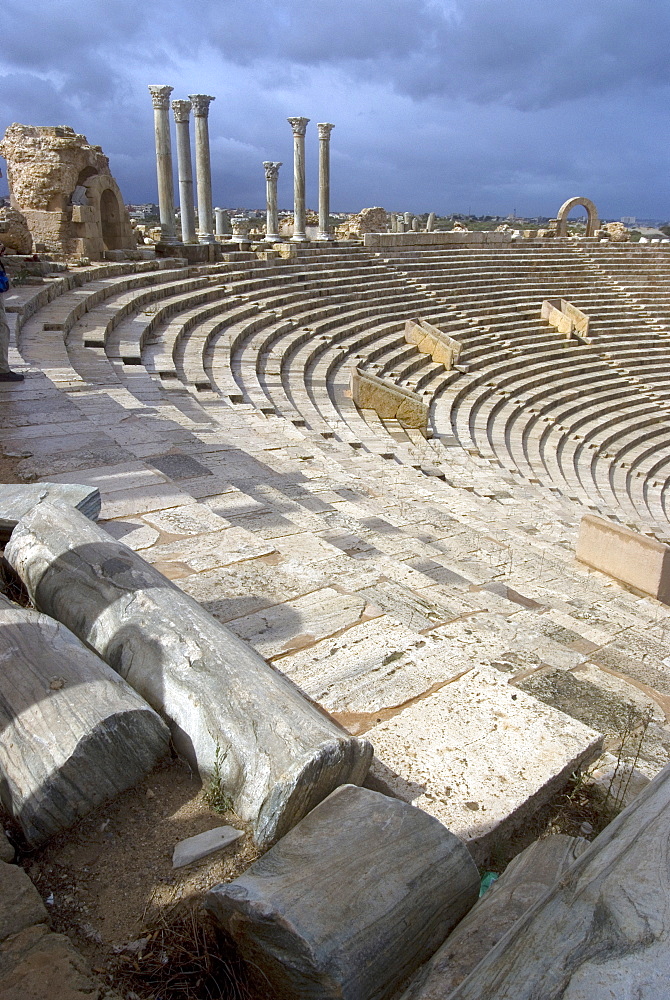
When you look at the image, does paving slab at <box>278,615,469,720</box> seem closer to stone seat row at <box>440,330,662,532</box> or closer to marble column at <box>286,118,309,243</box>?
stone seat row at <box>440,330,662,532</box>

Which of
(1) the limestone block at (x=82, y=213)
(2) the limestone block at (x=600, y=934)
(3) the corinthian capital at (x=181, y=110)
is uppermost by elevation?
(3) the corinthian capital at (x=181, y=110)

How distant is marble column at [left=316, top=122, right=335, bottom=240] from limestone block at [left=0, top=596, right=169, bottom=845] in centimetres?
2224

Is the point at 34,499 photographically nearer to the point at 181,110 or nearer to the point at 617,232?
the point at 181,110

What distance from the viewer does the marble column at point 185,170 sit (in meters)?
19.6

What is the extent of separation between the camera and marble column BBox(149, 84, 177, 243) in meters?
18.4

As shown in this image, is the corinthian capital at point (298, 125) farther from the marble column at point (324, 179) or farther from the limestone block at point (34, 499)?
the limestone block at point (34, 499)

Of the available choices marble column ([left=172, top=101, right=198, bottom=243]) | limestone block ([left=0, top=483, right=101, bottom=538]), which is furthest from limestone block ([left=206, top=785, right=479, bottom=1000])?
marble column ([left=172, top=101, right=198, bottom=243])

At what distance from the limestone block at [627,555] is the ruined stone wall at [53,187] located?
1481 cm

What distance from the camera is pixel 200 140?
20.1 m

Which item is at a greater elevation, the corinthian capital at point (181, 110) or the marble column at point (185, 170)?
the corinthian capital at point (181, 110)

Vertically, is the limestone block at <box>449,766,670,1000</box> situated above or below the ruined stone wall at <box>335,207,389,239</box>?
below

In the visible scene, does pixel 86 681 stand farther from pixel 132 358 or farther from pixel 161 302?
pixel 161 302

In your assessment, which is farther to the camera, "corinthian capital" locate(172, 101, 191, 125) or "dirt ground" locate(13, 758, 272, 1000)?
"corinthian capital" locate(172, 101, 191, 125)

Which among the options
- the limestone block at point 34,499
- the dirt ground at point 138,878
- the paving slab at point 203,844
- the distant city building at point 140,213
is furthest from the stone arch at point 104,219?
the distant city building at point 140,213
